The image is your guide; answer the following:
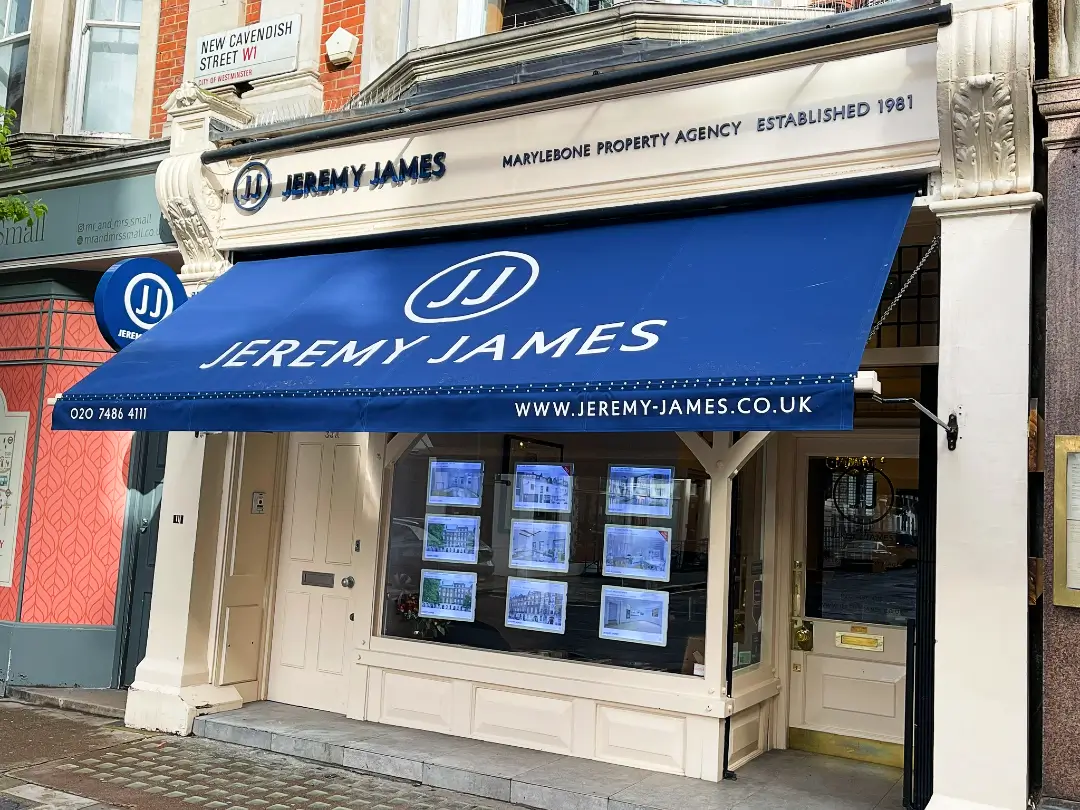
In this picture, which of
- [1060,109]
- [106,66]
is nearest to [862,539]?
[1060,109]

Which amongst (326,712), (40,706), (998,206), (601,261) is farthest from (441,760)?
(998,206)

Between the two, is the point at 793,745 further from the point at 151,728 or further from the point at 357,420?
the point at 151,728

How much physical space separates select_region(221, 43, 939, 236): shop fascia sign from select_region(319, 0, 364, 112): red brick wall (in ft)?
3.28

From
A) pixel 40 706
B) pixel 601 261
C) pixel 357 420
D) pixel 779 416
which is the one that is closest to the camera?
pixel 779 416

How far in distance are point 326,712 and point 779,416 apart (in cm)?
507

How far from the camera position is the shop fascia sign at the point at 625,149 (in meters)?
5.77

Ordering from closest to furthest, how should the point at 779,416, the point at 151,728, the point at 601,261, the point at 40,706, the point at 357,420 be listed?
the point at 779,416 < the point at 357,420 < the point at 601,261 < the point at 151,728 < the point at 40,706

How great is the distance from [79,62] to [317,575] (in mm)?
6110

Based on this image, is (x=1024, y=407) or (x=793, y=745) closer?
(x=1024, y=407)

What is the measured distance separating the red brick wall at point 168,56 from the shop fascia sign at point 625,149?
6.56 ft

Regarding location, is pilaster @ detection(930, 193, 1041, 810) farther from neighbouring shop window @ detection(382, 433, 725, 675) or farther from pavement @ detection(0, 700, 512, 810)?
pavement @ detection(0, 700, 512, 810)

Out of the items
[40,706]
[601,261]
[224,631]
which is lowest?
[40,706]

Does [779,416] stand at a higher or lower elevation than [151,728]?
higher

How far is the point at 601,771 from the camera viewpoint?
652 centimetres
